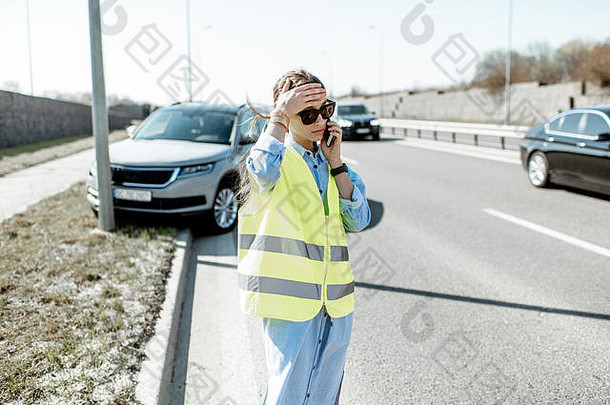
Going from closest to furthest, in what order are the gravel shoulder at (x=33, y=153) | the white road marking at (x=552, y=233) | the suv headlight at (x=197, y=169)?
1. the white road marking at (x=552, y=233)
2. the suv headlight at (x=197, y=169)
3. the gravel shoulder at (x=33, y=153)

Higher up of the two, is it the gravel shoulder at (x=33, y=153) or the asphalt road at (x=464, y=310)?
the gravel shoulder at (x=33, y=153)

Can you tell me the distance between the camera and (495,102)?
43125 mm

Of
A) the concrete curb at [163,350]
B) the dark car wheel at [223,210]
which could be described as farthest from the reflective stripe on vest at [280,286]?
the dark car wheel at [223,210]

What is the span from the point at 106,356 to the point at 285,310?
184cm

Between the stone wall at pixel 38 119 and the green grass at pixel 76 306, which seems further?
the stone wall at pixel 38 119

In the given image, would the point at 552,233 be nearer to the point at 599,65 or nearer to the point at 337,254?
the point at 337,254

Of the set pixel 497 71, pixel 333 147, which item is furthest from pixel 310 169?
pixel 497 71

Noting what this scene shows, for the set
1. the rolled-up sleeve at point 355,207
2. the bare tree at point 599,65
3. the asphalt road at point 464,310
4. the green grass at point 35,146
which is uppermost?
the bare tree at point 599,65

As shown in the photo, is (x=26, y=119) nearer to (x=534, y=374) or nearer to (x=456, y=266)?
(x=456, y=266)

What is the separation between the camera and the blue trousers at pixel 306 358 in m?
1.98

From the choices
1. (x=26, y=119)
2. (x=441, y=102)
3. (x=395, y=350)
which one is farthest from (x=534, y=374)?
(x=441, y=102)

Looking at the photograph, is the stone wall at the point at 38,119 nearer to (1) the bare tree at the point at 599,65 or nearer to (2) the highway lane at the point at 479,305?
(2) the highway lane at the point at 479,305

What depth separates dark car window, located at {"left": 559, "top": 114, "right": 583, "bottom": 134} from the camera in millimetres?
9529

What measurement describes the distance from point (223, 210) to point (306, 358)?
5545 millimetres
